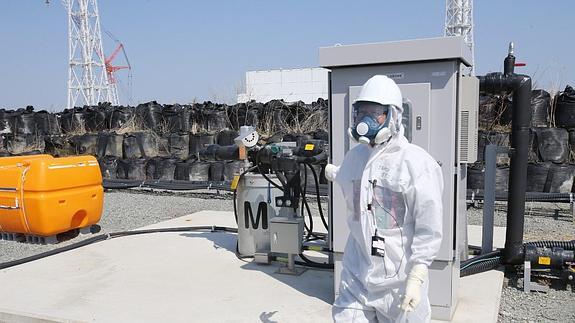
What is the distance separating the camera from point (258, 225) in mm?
4934

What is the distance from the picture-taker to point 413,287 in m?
2.17

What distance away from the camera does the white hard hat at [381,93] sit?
2328 millimetres

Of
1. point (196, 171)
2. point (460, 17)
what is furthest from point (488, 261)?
point (460, 17)

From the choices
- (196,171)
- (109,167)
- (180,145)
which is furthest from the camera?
(180,145)

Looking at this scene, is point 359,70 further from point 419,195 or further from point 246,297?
point 246,297

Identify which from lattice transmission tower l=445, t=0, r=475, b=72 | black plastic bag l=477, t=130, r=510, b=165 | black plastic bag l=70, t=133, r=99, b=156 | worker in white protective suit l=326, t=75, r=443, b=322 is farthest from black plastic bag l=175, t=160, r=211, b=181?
lattice transmission tower l=445, t=0, r=475, b=72

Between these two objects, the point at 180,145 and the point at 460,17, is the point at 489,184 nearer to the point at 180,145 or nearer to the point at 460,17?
the point at 180,145

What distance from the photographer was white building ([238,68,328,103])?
33.0 meters

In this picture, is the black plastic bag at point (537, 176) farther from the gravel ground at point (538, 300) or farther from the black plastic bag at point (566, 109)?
the gravel ground at point (538, 300)

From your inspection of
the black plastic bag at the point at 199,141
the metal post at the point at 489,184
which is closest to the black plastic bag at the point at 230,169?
the black plastic bag at the point at 199,141

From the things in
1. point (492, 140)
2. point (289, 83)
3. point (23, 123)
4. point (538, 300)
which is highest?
point (289, 83)

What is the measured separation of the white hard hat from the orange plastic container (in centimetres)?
473

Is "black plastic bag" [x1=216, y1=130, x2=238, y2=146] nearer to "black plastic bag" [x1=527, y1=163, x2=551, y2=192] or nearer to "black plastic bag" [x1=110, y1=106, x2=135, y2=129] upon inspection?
"black plastic bag" [x1=110, y1=106, x2=135, y2=129]

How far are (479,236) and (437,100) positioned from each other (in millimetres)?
3142
